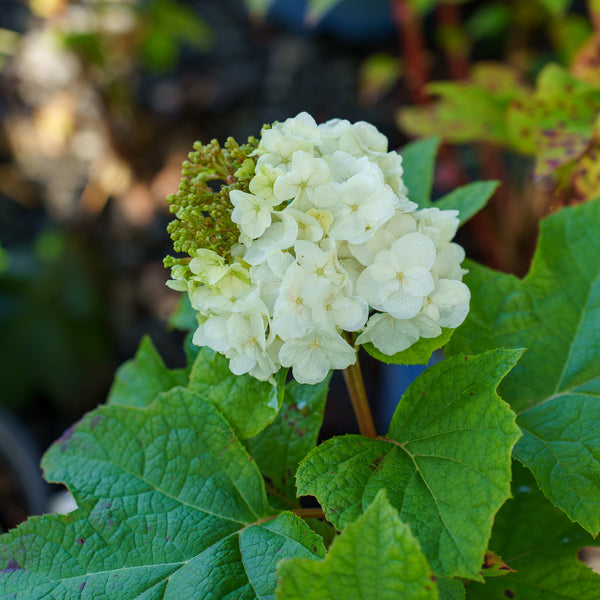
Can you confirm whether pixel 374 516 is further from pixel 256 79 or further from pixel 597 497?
pixel 256 79

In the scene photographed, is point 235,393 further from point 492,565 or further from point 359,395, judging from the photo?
point 492,565

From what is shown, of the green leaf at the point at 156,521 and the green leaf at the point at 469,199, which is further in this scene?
the green leaf at the point at 469,199

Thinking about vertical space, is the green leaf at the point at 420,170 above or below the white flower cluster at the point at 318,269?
above

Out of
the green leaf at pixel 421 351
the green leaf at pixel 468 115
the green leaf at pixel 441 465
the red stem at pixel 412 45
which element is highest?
the red stem at pixel 412 45

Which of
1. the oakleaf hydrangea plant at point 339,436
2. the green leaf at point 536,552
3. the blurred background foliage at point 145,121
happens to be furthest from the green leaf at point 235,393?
the blurred background foliage at point 145,121

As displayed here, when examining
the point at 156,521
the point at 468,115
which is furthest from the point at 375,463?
the point at 468,115

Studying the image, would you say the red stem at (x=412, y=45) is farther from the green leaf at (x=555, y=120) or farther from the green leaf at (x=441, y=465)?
the green leaf at (x=441, y=465)
